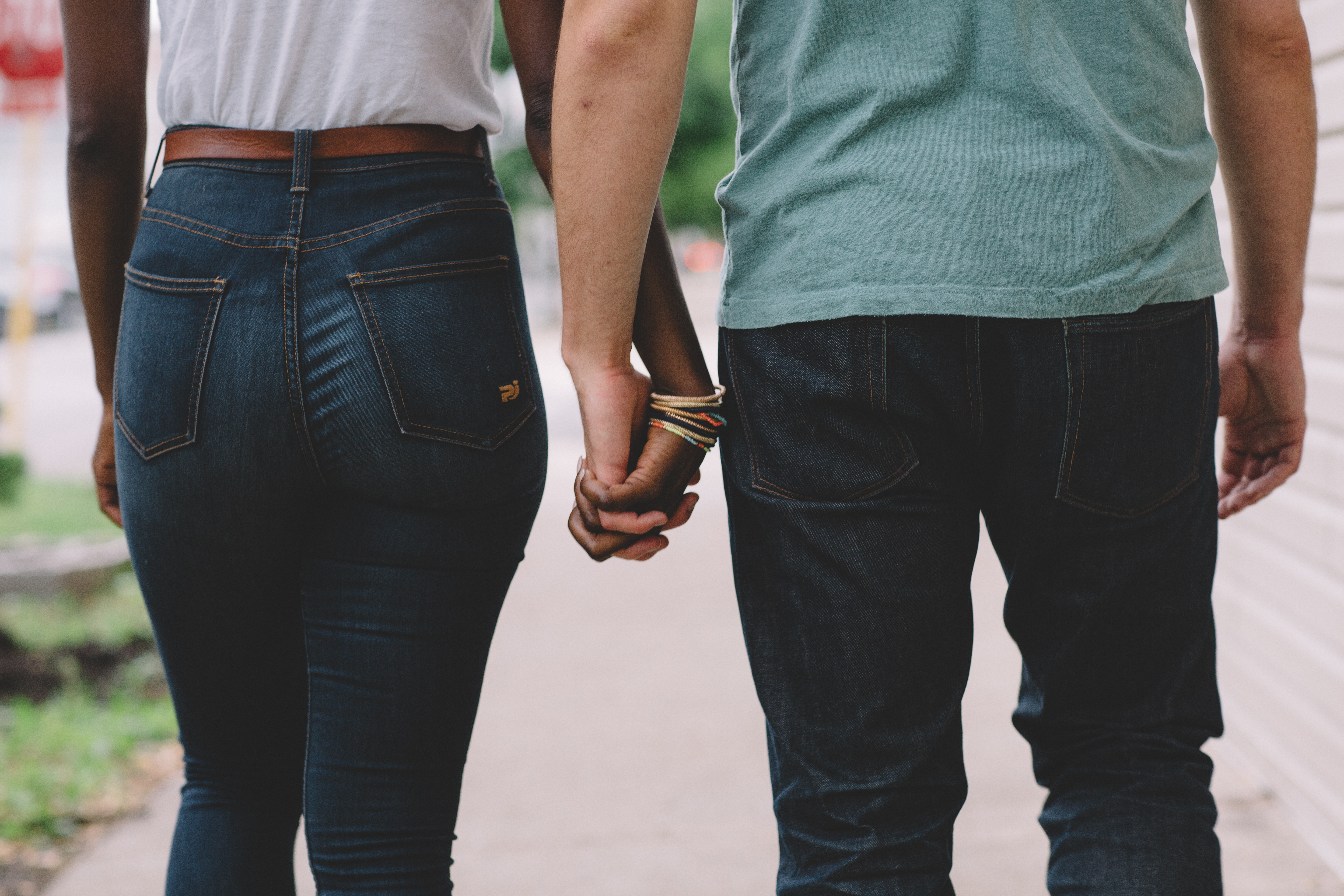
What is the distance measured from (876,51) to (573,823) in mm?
2331

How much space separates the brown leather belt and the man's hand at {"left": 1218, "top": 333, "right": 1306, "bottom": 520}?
3.33ft

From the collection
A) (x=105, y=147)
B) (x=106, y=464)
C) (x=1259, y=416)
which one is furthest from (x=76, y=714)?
(x=1259, y=416)

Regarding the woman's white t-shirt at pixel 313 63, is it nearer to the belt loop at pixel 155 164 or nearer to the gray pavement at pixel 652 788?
the belt loop at pixel 155 164

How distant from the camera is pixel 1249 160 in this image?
1.58 meters

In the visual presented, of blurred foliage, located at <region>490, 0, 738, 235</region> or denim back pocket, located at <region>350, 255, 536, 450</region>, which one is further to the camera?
blurred foliage, located at <region>490, 0, 738, 235</region>

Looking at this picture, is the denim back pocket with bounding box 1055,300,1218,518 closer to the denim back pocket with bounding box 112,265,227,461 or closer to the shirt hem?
the shirt hem

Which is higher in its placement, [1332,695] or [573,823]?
[1332,695]

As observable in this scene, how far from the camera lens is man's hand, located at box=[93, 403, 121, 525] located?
187 cm

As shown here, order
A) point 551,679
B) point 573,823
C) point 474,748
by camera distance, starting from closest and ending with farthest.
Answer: point 573,823 → point 474,748 → point 551,679

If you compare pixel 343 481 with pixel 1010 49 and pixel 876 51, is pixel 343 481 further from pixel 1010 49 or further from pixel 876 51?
pixel 1010 49

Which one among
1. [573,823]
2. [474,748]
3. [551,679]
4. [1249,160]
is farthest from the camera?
[551,679]

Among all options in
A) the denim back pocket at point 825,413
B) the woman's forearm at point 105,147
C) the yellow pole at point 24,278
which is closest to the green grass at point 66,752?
the woman's forearm at point 105,147

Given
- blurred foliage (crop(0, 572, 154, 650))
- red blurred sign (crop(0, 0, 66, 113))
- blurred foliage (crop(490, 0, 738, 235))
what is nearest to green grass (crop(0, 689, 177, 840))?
blurred foliage (crop(0, 572, 154, 650))

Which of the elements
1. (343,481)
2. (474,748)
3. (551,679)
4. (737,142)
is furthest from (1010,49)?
(551,679)
